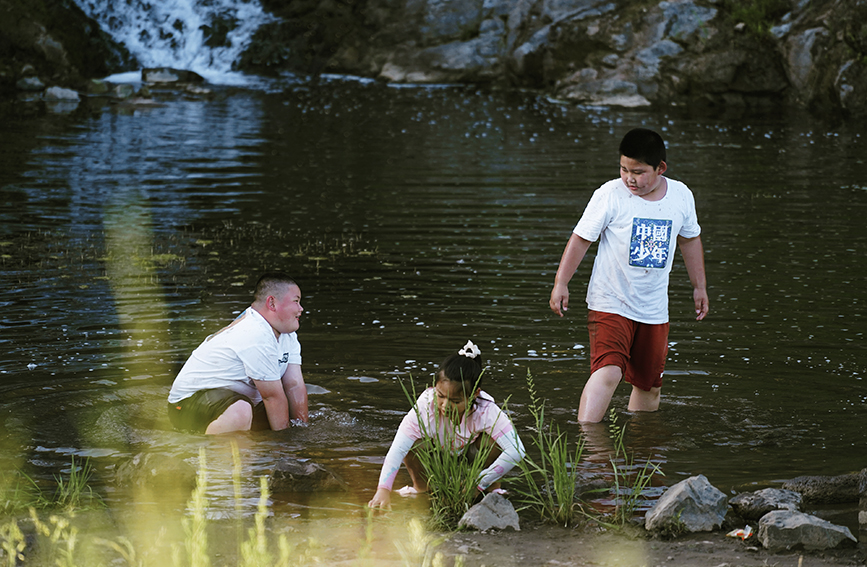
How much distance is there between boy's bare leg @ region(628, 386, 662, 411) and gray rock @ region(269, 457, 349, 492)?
7.43 ft

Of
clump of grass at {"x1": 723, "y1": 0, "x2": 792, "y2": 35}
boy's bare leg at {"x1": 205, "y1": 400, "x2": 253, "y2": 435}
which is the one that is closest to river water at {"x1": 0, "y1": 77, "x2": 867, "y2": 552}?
boy's bare leg at {"x1": 205, "y1": 400, "x2": 253, "y2": 435}

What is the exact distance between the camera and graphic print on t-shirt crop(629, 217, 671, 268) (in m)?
6.65

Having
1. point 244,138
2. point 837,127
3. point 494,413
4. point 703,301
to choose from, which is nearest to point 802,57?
point 837,127

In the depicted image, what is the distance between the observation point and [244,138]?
2381cm

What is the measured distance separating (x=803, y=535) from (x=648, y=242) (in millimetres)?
2257

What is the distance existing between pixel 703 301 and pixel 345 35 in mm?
33837

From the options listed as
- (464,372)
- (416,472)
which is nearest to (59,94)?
(416,472)

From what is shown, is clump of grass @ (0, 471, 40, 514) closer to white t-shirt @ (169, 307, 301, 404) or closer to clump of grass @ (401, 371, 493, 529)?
white t-shirt @ (169, 307, 301, 404)

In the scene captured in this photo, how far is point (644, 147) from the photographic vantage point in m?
6.47

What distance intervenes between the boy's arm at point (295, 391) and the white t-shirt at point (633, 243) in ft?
6.57

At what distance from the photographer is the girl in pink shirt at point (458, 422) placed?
5.50 metres

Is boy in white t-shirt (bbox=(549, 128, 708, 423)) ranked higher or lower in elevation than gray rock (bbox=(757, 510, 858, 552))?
higher

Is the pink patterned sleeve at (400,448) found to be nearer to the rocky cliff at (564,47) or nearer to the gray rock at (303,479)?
the gray rock at (303,479)

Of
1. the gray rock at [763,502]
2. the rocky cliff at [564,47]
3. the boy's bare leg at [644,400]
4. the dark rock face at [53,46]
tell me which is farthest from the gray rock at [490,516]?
the dark rock face at [53,46]
